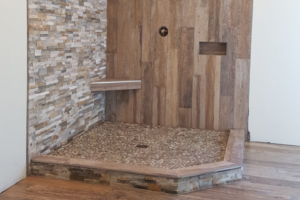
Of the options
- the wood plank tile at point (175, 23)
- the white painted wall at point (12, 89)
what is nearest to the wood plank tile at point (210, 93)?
the wood plank tile at point (175, 23)

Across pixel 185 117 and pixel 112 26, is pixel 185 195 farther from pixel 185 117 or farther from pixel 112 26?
pixel 112 26

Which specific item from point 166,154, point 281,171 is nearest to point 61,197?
point 166,154

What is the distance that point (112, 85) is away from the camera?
3730 millimetres

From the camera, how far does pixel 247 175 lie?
2920mm

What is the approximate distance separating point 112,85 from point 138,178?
1294 mm

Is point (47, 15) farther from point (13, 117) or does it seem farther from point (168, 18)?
point (168, 18)

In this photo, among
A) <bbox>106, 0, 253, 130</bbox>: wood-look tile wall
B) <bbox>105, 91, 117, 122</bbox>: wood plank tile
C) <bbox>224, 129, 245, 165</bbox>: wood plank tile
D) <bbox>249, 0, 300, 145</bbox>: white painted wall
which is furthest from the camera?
<bbox>105, 91, 117, 122</bbox>: wood plank tile

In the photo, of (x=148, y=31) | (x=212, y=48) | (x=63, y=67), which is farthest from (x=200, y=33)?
(x=63, y=67)

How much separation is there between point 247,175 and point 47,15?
188 centimetres

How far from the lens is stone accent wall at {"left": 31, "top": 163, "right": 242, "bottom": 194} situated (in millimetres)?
2615

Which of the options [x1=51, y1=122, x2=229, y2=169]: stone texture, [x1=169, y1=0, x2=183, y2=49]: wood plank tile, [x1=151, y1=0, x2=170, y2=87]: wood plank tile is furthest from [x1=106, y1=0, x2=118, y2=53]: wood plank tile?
[x1=51, y1=122, x2=229, y2=169]: stone texture

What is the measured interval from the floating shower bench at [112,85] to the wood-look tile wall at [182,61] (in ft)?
0.48

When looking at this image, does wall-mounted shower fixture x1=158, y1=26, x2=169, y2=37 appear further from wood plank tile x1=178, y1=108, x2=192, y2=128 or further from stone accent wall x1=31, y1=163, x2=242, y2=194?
stone accent wall x1=31, y1=163, x2=242, y2=194

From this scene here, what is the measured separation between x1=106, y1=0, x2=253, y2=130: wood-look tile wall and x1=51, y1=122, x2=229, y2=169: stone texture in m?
0.19
